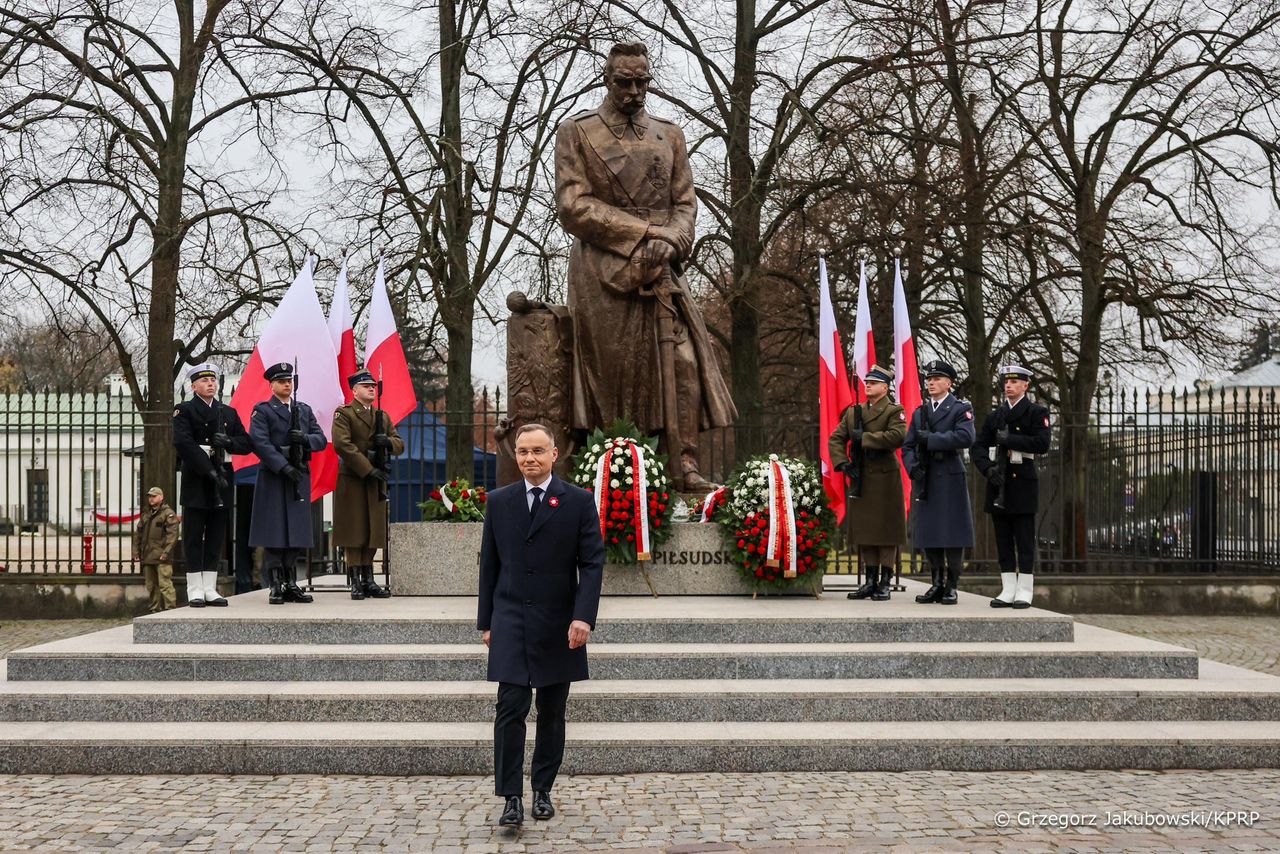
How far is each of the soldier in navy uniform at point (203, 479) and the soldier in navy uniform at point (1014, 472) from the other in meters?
5.70

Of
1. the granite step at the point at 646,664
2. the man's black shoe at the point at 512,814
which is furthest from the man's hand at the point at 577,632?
the granite step at the point at 646,664

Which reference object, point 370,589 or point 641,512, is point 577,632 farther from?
point 370,589

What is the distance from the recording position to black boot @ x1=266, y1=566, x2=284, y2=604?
9102 millimetres

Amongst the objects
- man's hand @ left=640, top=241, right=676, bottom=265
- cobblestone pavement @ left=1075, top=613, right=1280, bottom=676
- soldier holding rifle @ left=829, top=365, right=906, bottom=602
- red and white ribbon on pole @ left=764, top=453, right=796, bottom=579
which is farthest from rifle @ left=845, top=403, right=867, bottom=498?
cobblestone pavement @ left=1075, top=613, right=1280, bottom=676

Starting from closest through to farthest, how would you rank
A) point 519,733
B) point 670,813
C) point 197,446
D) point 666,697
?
point 519,733 → point 670,813 → point 666,697 → point 197,446

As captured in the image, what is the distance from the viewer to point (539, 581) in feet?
17.4

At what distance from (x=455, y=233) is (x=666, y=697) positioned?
39.5 feet

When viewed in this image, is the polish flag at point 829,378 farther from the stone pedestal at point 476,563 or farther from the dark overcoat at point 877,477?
the stone pedestal at point 476,563

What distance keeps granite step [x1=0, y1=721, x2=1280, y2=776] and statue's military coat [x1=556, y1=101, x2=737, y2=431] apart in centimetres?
373

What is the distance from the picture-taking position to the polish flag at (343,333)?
11.3m

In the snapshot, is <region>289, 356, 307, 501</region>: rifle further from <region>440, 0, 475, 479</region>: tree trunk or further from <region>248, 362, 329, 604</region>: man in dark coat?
<region>440, 0, 475, 479</region>: tree trunk

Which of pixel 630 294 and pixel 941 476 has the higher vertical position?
pixel 630 294

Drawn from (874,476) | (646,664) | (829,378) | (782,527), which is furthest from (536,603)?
(829,378)

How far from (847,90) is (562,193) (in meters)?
9.61
